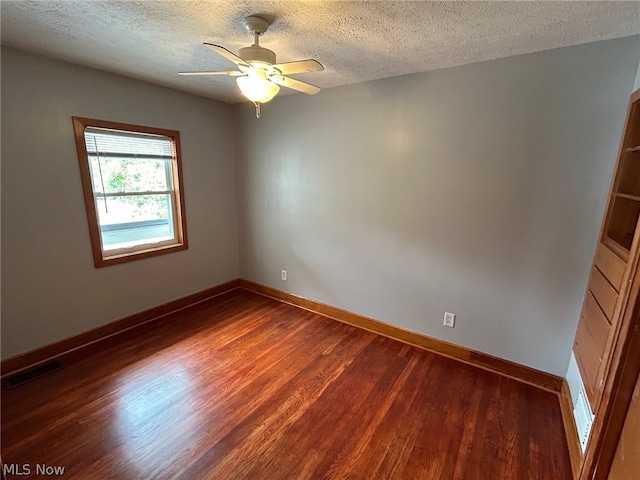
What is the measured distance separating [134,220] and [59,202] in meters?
0.66

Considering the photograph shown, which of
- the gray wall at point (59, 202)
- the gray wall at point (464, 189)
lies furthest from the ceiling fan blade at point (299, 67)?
the gray wall at point (59, 202)

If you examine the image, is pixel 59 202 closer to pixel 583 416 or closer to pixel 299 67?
pixel 299 67

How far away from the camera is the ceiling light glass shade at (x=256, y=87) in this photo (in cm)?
160

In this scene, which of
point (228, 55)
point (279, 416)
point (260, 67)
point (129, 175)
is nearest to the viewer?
point (228, 55)

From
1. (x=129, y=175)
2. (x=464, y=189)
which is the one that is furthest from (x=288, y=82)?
(x=129, y=175)

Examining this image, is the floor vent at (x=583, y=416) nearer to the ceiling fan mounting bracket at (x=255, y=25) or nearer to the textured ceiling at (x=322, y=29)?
the textured ceiling at (x=322, y=29)

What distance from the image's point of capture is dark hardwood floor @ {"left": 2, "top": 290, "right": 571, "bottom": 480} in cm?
161

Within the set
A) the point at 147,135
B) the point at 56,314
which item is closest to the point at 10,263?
the point at 56,314

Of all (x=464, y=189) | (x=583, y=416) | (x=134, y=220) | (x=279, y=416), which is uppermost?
(x=464, y=189)

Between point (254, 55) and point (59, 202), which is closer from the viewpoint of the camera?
point (254, 55)

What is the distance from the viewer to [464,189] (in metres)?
2.34

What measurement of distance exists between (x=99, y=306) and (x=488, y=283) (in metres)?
3.39

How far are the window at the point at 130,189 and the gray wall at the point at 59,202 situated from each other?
0.24ft

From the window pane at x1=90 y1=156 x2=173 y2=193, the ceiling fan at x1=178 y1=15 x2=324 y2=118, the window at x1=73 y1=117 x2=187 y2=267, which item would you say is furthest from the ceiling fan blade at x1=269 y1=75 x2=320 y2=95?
the window pane at x1=90 y1=156 x2=173 y2=193
